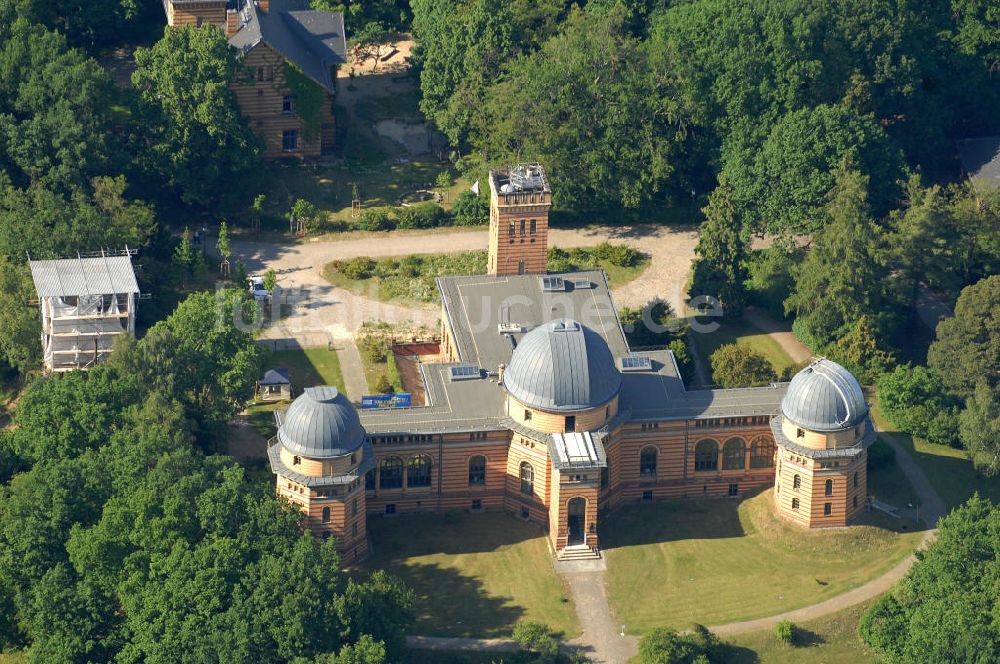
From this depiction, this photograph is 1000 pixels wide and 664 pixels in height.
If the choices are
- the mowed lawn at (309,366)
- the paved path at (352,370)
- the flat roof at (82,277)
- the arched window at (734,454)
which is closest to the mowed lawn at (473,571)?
the arched window at (734,454)

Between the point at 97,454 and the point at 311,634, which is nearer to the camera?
the point at 311,634

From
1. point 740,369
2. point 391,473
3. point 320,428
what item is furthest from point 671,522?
point 320,428

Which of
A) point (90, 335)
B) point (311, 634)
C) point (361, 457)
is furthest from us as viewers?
point (90, 335)

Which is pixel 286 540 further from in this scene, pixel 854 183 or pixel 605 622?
pixel 854 183

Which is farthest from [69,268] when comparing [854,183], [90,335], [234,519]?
[854,183]

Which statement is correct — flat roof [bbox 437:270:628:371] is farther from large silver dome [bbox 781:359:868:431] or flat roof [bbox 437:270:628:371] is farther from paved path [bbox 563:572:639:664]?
paved path [bbox 563:572:639:664]

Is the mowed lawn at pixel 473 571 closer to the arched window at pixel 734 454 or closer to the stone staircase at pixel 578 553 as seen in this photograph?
the stone staircase at pixel 578 553

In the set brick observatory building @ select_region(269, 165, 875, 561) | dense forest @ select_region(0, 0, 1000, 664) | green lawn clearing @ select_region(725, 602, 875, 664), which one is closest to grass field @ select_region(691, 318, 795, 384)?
dense forest @ select_region(0, 0, 1000, 664)
